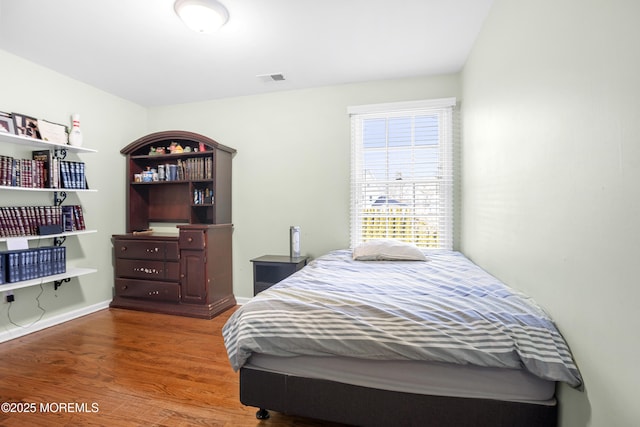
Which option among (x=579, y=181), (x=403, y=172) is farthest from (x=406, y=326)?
(x=403, y=172)

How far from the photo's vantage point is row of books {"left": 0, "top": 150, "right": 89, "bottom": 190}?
2512 millimetres

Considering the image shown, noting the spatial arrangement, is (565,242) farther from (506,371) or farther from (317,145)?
(317,145)

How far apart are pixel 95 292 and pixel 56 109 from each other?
2.01 metres

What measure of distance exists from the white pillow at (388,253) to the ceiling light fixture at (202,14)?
6.91 feet

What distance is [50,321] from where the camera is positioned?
9.64ft

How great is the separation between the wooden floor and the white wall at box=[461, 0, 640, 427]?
4.17 ft

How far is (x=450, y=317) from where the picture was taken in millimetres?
1298

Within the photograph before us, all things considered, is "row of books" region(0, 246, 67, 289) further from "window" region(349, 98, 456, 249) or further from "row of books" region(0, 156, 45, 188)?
"window" region(349, 98, 456, 249)

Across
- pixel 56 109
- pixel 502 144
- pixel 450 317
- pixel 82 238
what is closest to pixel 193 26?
pixel 56 109

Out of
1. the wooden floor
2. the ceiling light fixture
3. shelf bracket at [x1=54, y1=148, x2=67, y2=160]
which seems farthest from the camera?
shelf bracket at [x1=54, y1=148, x2=67, y2=160]

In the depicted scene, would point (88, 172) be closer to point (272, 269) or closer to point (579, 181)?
point (272, 269)
